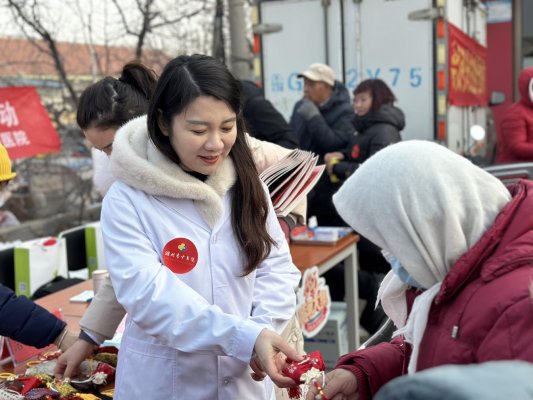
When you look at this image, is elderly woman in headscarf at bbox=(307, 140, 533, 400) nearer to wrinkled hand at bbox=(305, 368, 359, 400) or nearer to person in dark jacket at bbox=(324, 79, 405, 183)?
wrinkled hand at bbox=(305, 368, 359, 400)

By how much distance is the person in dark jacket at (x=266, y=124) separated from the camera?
169 inches

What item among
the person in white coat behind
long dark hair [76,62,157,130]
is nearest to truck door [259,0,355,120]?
long dark hair [76,62,157,130]

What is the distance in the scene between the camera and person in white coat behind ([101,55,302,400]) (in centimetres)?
176

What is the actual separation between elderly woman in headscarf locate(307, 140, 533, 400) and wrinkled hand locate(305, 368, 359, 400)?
0.29 metres

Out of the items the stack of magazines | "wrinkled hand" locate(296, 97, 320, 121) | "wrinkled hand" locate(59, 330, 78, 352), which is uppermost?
"wrinkled hand" locate(296, 97, 320, 121)

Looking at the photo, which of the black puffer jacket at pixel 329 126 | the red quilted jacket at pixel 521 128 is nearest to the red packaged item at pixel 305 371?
the black puffer jacket at pixel 329 126

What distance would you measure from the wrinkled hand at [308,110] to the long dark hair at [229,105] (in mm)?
3932

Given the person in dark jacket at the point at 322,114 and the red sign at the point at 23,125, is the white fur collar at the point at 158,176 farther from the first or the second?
the red sign at the point at 23,125

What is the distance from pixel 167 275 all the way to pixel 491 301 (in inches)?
32.4

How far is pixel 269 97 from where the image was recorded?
7.20m

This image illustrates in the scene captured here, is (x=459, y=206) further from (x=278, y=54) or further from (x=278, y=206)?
(x=278, y=54)

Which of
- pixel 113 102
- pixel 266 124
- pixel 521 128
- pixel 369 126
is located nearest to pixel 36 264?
pixel 266 124

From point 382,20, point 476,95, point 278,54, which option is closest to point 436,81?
point 382,20

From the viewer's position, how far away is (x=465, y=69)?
7758 millimetres
